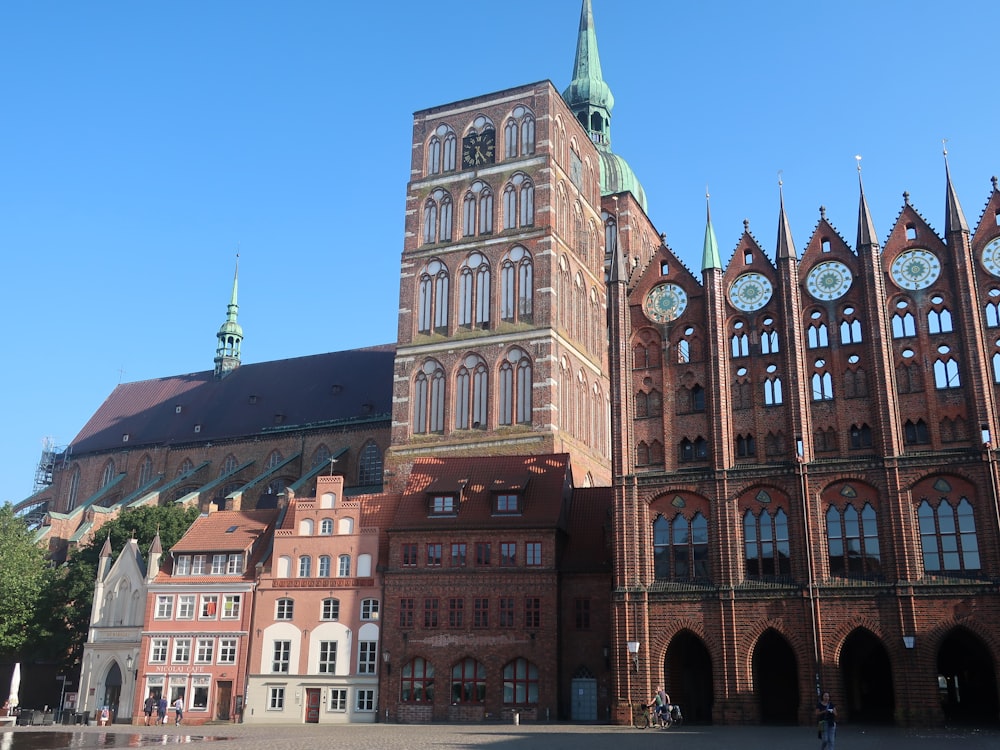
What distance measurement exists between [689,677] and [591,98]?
55.5 meters

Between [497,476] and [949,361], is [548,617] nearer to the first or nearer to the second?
[497,476]

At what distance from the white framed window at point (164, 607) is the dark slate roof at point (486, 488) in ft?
44.0

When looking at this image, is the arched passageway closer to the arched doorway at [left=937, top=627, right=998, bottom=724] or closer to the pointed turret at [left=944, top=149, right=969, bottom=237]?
the arched doorway at [left=937, top=627, right=998, bottom=724]

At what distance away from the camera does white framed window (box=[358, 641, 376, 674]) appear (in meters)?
47.3

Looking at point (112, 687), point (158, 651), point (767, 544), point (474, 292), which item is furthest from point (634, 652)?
point (112, 687)

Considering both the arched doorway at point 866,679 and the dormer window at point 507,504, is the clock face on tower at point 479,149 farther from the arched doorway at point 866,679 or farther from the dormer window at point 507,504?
the arched doorway at point 866,679

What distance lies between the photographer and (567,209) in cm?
6288

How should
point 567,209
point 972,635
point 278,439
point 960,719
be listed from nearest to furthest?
point 972,635 < point 960,719 < point 567,209 < point 278,439

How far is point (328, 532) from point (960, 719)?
28996 millimetres

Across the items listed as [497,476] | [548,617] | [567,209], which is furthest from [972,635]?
[567,209]

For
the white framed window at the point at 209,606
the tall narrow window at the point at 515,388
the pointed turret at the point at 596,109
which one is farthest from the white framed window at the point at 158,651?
the pointed turret at the point at 596,109

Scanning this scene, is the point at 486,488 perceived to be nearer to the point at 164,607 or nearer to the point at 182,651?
the point at 182,651

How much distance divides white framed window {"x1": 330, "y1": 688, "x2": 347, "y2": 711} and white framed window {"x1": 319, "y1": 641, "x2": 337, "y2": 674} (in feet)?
3.10

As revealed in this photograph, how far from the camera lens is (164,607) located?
52469 millimetres
